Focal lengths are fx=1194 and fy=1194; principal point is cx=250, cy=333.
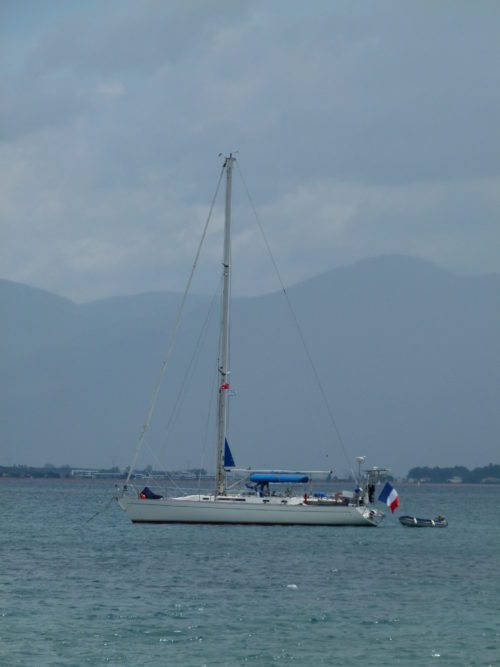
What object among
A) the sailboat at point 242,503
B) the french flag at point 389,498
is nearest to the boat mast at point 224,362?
the sailboat at point 242,503

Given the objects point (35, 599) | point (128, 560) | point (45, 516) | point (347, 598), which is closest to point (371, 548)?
point (128, 560)

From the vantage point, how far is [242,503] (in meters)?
72.4

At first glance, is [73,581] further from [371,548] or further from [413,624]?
[371,548]

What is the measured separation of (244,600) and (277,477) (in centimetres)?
3546

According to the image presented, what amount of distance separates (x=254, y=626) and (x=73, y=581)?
12639 mm

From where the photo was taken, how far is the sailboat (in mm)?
72562

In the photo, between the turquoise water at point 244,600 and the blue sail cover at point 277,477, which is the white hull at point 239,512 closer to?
Answer: the blue sail cover at point 277,477

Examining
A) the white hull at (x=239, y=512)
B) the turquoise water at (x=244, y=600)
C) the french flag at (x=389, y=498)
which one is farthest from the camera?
the french flag at (x=389, y=498)

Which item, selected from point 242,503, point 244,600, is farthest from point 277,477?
point 244,600

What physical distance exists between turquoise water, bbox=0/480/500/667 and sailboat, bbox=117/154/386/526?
2142 millimetres

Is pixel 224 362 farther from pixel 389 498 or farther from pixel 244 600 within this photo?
pixel 244 600

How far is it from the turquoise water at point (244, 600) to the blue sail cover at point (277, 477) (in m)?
5.67

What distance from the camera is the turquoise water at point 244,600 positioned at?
3247cm

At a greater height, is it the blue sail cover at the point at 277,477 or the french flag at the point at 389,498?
the blue sail cover at the point at 277,477
